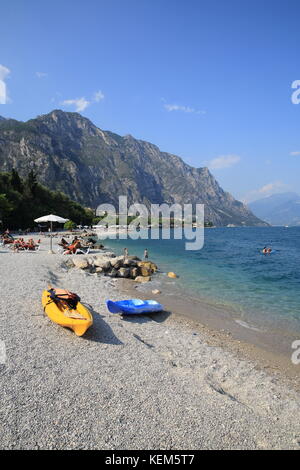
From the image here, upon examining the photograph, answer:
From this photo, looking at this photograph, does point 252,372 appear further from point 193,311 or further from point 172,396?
point 193,311

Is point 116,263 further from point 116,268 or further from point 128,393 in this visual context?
point 128,393

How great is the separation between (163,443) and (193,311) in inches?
402

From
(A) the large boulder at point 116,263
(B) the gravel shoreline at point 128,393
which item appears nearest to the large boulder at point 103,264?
(A) the large boulder at point 116,263

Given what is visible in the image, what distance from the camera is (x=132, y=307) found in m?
12.4

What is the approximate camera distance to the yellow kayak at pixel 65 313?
28.4 ft

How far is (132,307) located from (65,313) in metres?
3.95

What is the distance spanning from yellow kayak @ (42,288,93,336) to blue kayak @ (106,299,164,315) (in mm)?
2323

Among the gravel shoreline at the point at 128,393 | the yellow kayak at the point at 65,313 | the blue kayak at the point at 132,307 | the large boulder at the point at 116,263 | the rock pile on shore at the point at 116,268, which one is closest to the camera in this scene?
the gravel shoreline at the point at 128,393

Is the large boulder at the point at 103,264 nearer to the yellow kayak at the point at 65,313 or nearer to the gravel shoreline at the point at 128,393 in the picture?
the yellow kayak at the point at 65,313

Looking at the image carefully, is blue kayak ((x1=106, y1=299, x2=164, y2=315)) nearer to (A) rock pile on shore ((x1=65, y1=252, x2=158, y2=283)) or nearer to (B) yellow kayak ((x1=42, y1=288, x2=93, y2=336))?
(B) yellow kayak ((x1=42, y1=288, x2=93, y2=336))

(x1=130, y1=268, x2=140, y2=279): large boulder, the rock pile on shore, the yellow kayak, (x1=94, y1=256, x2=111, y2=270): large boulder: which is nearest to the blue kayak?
the yellow kayak

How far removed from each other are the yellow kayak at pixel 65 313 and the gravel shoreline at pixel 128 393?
0.88ft

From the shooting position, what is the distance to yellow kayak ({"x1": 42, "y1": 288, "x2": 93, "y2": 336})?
8.67 metres
